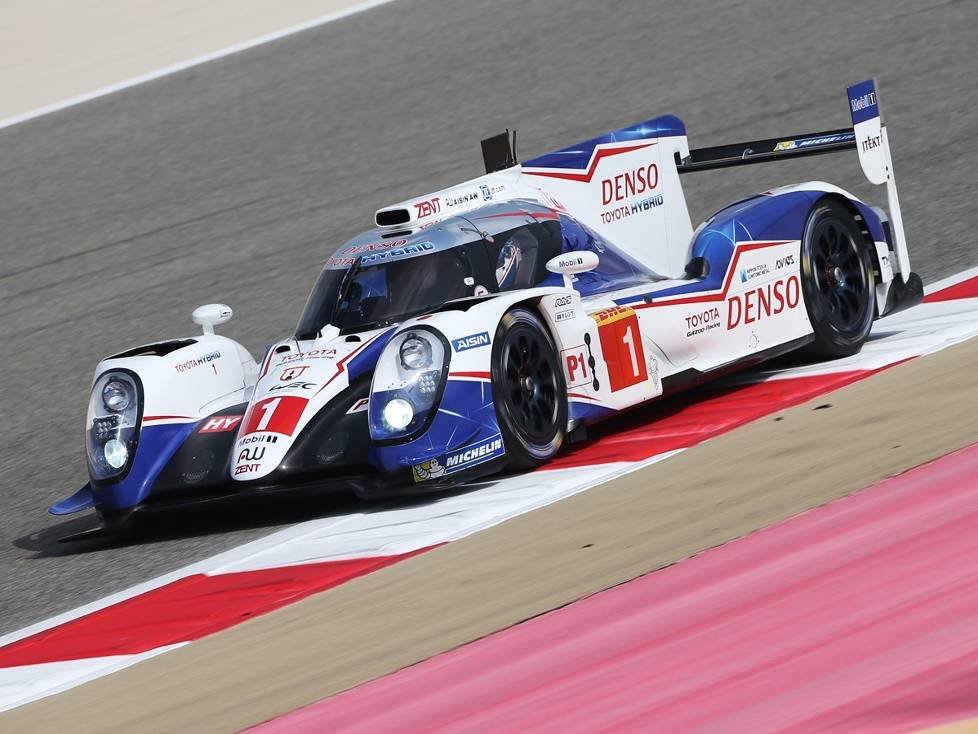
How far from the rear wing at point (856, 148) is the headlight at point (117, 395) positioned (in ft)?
10.0

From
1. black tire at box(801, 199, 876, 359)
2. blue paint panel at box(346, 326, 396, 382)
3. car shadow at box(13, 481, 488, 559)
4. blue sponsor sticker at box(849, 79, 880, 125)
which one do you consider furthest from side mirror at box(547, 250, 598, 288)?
blue sponsor sticker at box(849, 79, 880, 125)

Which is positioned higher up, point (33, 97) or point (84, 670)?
point (33, 97)

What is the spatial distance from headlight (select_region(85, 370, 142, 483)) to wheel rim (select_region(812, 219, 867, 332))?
10.5ft

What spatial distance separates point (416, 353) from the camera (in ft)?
20.1

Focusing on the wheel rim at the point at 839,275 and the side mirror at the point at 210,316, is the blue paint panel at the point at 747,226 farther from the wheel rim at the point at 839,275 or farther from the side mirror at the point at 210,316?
the side mirror at the point at 210,316

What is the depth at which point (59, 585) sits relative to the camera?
20.1 ft

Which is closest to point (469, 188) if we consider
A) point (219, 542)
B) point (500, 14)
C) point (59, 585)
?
point (219, 542)

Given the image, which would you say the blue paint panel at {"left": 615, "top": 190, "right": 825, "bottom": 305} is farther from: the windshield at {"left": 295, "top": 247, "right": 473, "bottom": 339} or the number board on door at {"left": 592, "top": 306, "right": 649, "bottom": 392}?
the windshield at {"left": 295, "top": 247, "right": 473, "bottom": 339}

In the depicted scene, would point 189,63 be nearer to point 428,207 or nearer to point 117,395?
point 428,207

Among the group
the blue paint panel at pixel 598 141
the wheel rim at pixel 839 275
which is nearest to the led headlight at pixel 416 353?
the blue paint panel at pixel 598 141

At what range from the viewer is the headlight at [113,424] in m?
6.61

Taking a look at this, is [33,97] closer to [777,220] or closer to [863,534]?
[777,220]

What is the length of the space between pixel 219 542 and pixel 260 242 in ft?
20.6

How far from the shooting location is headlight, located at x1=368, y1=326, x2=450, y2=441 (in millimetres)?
6055
